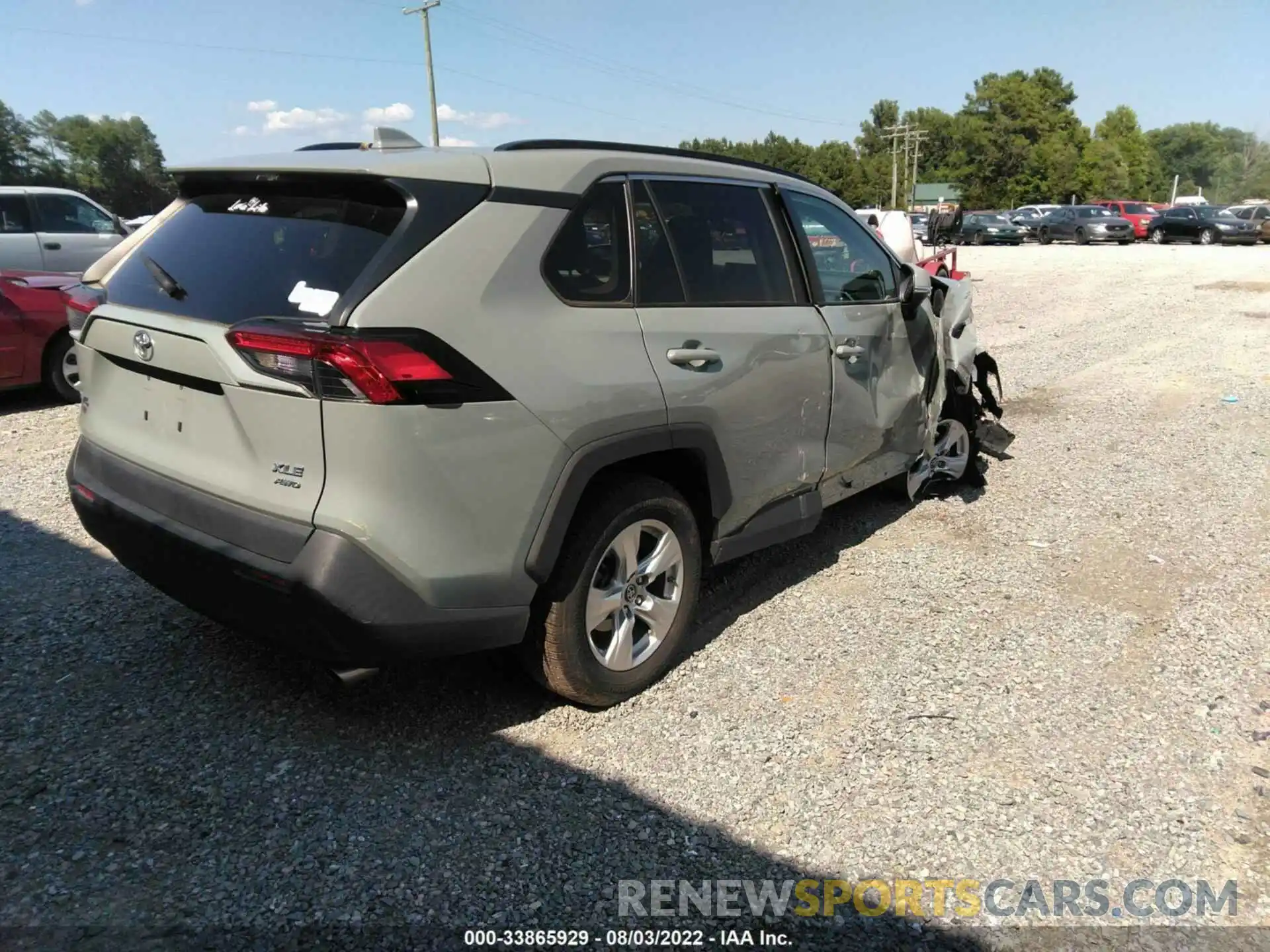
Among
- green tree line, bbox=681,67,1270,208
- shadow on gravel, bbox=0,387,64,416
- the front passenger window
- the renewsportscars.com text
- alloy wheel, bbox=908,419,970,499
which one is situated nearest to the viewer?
the renewsportscars.com text

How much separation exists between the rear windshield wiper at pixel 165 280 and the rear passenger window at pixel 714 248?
1467 millimetres

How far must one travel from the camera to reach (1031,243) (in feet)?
125

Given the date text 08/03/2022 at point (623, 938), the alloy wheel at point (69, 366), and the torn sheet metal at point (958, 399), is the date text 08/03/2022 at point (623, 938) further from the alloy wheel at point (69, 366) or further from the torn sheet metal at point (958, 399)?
the alloy wheel at point (69, 366)

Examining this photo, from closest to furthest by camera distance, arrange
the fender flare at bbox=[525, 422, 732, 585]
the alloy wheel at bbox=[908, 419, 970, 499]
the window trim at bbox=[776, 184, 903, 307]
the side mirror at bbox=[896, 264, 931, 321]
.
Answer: the fender flare at bbox=[525, 422, 732, 585]
the window trim at bbox=[776, 184, 903, 307]
the side mirror at bbox=[896, 264, 931, 321]
the alloy wheel at bbox=[908, 419, 970, 499]

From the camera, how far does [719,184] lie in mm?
3604

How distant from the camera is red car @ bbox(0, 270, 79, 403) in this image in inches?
281

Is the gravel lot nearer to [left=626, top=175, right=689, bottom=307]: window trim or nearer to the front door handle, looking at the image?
the front door handle

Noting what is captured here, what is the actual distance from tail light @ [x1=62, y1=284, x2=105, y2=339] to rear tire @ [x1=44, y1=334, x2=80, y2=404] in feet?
15.9

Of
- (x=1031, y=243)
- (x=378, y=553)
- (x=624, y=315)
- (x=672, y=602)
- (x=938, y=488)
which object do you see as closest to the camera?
(x=378, y=553)

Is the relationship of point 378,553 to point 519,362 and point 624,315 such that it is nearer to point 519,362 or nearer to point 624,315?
point 519,362

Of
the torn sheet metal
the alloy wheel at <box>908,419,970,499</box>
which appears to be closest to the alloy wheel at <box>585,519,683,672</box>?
the torn sheet metal

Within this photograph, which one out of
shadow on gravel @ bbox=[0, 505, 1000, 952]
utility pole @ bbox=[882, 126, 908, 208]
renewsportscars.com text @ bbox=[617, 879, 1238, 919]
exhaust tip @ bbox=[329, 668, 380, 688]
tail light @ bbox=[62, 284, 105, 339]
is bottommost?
renewsportscars.com text @ bbox=[617, 879, 1238, 919]

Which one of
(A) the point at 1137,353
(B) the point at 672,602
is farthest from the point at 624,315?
(A) the point at 1137,353

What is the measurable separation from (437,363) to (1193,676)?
3.15m
